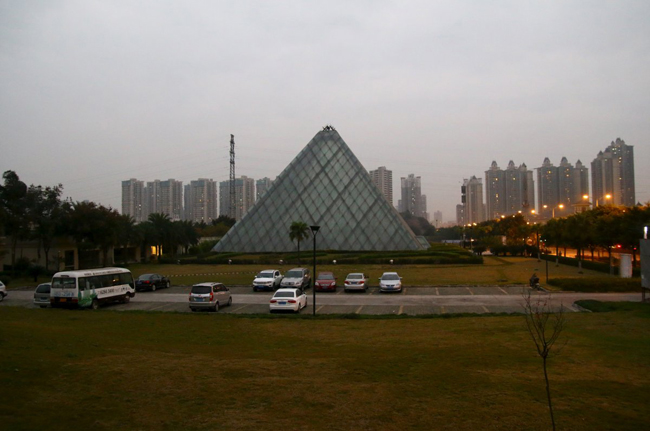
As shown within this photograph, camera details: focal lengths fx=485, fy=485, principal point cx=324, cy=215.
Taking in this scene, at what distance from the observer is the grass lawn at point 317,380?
23.5 feet

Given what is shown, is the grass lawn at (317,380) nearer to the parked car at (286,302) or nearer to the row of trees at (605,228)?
the parked car at (286,302)

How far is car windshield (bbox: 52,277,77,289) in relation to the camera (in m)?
22.1

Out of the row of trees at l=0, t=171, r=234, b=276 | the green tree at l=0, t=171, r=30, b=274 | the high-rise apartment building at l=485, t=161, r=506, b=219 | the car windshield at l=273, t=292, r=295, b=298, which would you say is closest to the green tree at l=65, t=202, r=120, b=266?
the row of trees at l=0, t=171, r=234, b=276

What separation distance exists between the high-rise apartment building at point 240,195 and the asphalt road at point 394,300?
520 feet

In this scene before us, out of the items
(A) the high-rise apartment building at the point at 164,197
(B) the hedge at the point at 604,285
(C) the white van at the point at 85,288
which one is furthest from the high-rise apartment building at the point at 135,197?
(B) the hedge at the point at 604,285

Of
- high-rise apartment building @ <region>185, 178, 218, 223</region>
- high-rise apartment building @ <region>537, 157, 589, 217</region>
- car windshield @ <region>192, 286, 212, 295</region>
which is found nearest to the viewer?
car windshield @ <region>192, 286, 212, 295</region>

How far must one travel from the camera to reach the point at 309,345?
13.4m

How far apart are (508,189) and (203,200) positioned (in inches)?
4612

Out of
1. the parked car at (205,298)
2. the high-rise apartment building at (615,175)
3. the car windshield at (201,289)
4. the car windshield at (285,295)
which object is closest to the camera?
the car windshield at (285,295)

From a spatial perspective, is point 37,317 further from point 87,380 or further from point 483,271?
point 483,271

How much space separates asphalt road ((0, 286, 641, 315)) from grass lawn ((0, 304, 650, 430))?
718 centimetres

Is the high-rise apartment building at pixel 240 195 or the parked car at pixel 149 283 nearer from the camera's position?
the parked car at pixel 149 283

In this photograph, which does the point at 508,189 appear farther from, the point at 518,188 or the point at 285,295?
the point at 285,295

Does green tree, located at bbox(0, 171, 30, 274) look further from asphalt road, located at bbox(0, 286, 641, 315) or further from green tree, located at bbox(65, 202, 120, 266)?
asphalt road, located at bbox(0, 286, 641, 315)
